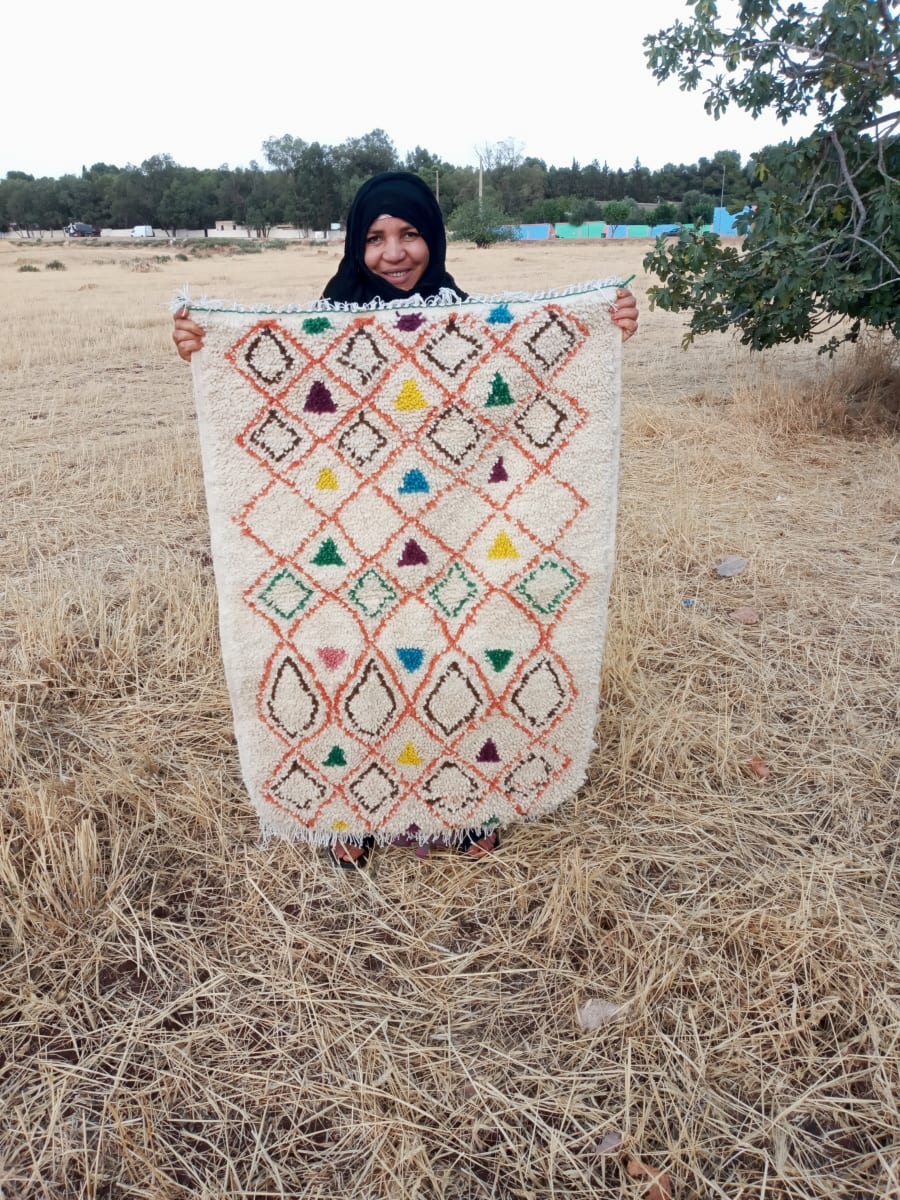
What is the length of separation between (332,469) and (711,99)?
15.5ft

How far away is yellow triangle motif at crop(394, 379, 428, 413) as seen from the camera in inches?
69.4

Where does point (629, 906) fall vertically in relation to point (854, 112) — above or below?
below

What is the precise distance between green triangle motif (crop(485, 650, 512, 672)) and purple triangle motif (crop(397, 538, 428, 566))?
27 cm

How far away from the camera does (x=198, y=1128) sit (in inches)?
58.0

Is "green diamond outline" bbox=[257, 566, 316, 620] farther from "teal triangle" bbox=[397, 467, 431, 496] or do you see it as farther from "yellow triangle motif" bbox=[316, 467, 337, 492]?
"teal triangle" bbox=[397, 467, 431, 496]

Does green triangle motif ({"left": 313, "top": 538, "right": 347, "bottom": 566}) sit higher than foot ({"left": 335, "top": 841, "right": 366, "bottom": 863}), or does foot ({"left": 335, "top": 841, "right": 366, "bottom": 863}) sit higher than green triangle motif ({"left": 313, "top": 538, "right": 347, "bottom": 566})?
green triangle motif ({"left": 313, "top": 538, "right": 347, "bottom": 566})

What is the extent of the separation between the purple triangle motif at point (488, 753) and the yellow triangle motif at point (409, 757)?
15 cm

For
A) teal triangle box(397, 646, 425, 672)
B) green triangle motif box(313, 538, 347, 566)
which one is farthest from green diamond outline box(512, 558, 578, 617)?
green triangle motif box(313, 538, 347, 566)

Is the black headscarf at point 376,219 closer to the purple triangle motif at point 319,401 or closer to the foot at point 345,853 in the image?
the purple triangle motif at point 319,401

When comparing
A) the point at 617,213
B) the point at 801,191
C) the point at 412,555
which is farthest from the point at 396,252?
the point at 617,213

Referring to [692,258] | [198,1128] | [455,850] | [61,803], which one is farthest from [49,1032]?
[692,258]

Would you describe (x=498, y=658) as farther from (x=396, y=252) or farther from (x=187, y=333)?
(x=396, y=252)

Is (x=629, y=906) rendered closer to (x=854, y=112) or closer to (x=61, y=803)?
(x=61, y=803)

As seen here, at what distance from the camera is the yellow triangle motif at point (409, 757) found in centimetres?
198
